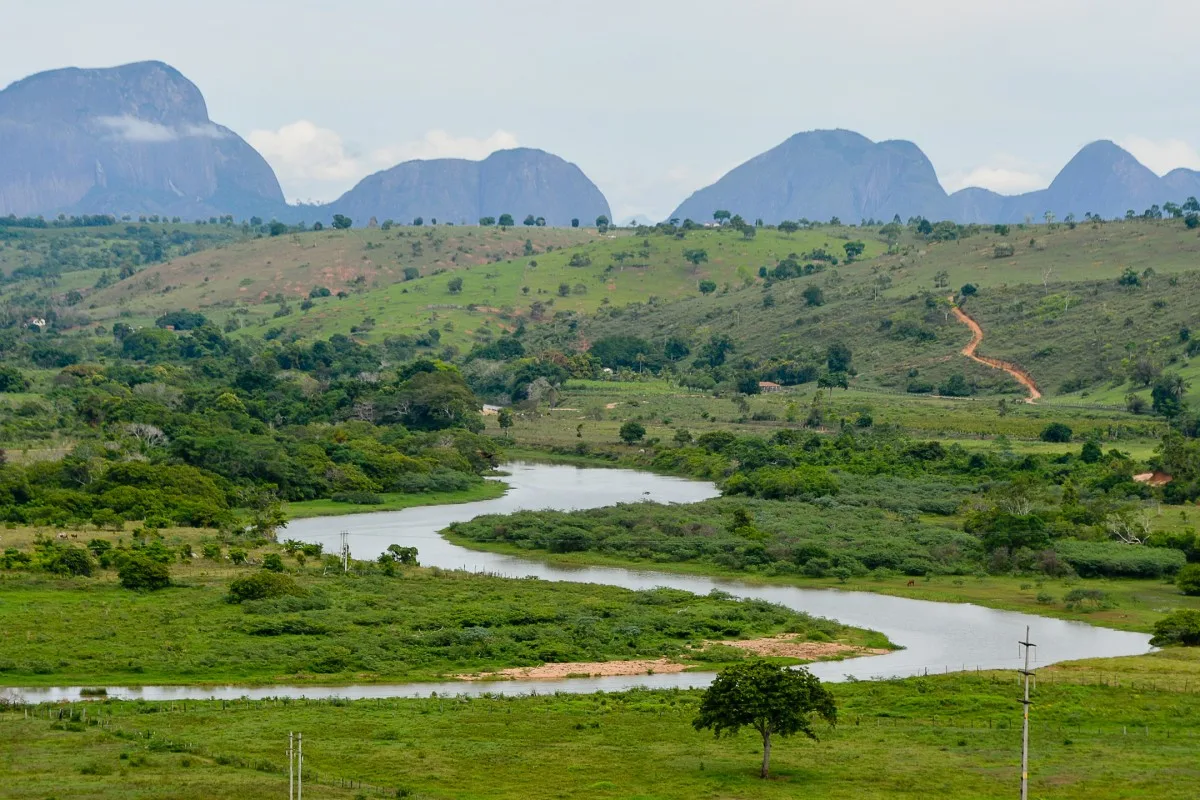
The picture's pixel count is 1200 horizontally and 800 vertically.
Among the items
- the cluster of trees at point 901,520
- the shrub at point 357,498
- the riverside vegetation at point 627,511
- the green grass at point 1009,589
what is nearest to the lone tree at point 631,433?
the riverside vegetation at point 627,511

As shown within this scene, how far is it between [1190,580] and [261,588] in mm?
37987

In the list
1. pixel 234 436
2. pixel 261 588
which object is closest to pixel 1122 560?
pixel 261 588

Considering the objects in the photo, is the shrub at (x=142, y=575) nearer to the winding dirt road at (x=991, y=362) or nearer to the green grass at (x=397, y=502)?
the green grass at (x=397, y=502)

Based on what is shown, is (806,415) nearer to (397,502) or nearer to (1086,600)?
(397,502)

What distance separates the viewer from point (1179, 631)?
52688mm

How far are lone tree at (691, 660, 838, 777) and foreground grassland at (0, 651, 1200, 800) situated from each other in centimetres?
104

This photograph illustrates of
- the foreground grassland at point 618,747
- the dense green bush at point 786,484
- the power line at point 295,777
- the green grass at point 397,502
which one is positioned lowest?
the foreground grassland at point 618,747

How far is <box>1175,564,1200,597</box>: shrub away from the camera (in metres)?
62.0

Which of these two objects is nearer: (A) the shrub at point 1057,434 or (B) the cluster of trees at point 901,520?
(B) the cluster of trees at point 901,520

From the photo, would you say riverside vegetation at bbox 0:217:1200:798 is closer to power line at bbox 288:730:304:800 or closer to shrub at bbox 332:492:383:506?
shrub at bbox 332:492:383:506

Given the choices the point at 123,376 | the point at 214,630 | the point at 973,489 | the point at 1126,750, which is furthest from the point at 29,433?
the point at 1126,750

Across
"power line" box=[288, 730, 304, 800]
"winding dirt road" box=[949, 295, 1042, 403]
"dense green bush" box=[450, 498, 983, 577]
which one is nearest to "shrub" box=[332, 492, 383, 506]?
"dense green bush" box=[450, 498, 983, 577]

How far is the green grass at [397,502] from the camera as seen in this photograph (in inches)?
3378

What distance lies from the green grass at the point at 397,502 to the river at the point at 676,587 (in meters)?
1.28
